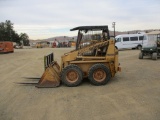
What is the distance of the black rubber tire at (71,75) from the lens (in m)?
11.3

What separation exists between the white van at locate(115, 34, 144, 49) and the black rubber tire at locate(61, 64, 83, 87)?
24661 mm

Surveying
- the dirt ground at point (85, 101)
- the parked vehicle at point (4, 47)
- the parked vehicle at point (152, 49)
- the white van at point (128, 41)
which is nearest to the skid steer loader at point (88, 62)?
the dirt ground at point (85, 101)

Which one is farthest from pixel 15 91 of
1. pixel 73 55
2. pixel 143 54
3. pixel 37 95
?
pixel 143 54

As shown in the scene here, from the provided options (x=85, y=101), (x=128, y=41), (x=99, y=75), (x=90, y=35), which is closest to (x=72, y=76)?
(x=99, y=75)

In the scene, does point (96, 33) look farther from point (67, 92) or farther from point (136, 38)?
point (136, 38)

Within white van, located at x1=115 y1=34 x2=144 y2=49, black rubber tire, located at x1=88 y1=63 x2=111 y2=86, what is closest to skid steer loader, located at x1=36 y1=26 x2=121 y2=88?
black rubber tire, located at x1=88 y1=63 x2=111 y2=86

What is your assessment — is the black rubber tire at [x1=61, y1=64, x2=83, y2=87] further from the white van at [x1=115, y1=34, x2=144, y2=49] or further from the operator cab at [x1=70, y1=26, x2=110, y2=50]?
the white van at [x1=115, y1=34, x2=144, y2=49]

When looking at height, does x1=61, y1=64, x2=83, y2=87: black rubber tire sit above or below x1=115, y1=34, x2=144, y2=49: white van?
below

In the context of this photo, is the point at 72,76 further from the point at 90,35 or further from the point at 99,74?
the point at 90,35

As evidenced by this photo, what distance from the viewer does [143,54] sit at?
22.8m

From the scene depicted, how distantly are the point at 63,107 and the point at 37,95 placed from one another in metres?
2.02

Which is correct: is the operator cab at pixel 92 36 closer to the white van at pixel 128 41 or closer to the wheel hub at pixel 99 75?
the wheel hub at pixel 99 75

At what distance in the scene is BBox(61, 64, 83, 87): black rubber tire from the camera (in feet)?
37.0

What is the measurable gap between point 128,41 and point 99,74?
25.0 m
